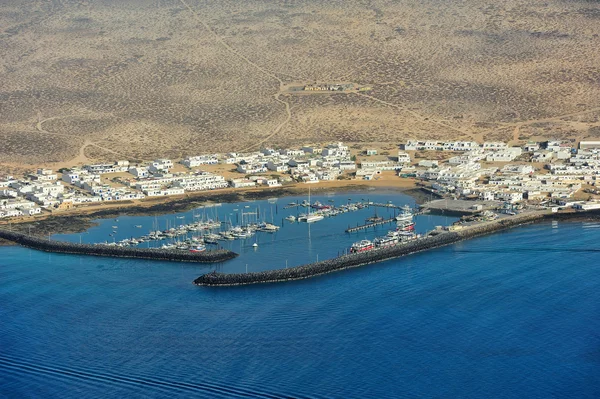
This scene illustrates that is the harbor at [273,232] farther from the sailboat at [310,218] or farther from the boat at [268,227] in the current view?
the sailboat at [310,218]

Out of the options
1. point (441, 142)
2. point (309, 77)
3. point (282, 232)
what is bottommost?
point (282, 232)

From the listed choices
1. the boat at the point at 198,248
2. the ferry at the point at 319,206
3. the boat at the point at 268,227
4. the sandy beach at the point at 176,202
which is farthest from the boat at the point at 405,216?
the boat at the point at 198,248

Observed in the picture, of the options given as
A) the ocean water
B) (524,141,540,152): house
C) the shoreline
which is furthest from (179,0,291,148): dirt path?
the ocean water

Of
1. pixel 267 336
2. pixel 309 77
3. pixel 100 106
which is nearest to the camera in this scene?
pixel 267 336

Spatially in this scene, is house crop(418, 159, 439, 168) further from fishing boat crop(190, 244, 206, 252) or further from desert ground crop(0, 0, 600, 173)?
fishing boat crop(190, 244, 206, 252)

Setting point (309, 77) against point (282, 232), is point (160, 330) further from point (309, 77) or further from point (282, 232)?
point (309, 77)

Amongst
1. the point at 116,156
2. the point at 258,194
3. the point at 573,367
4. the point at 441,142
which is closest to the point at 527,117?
the point at 441,142
